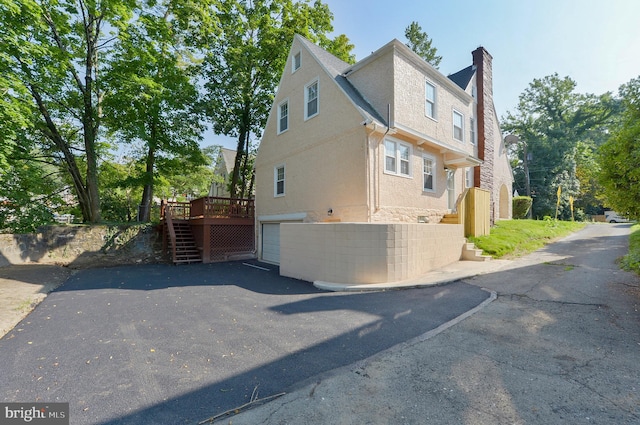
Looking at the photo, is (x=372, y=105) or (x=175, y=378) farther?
(x=372, y=105)

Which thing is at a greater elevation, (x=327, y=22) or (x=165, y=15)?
(x=327, y=22)

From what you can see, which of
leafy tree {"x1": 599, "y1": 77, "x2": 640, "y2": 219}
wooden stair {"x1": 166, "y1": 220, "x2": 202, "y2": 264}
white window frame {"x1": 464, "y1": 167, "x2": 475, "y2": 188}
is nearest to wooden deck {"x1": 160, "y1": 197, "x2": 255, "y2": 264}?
wooden stair {"x1": 166, "y1": 220, "x2": 202, "y2": 264}

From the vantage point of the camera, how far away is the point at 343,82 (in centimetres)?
1098

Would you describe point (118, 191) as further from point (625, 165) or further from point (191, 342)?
point (625, 165)

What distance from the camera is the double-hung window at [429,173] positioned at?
11157mm

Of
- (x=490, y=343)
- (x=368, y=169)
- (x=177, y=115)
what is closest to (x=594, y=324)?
(x=490, y=343)

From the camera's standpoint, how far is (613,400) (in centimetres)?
261

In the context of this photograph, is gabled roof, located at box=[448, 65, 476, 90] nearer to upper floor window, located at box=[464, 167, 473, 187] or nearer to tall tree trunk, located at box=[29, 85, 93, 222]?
upper floor window, located at box=[464, 167, 473, 187]

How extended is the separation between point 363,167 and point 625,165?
6024 mm

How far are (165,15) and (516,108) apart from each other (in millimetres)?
36919

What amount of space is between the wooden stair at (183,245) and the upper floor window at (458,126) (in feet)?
45.0

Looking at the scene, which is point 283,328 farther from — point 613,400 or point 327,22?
point 327,22

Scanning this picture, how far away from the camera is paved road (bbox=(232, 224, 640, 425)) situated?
8.09 feet

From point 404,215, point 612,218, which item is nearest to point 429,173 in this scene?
point 404,215
